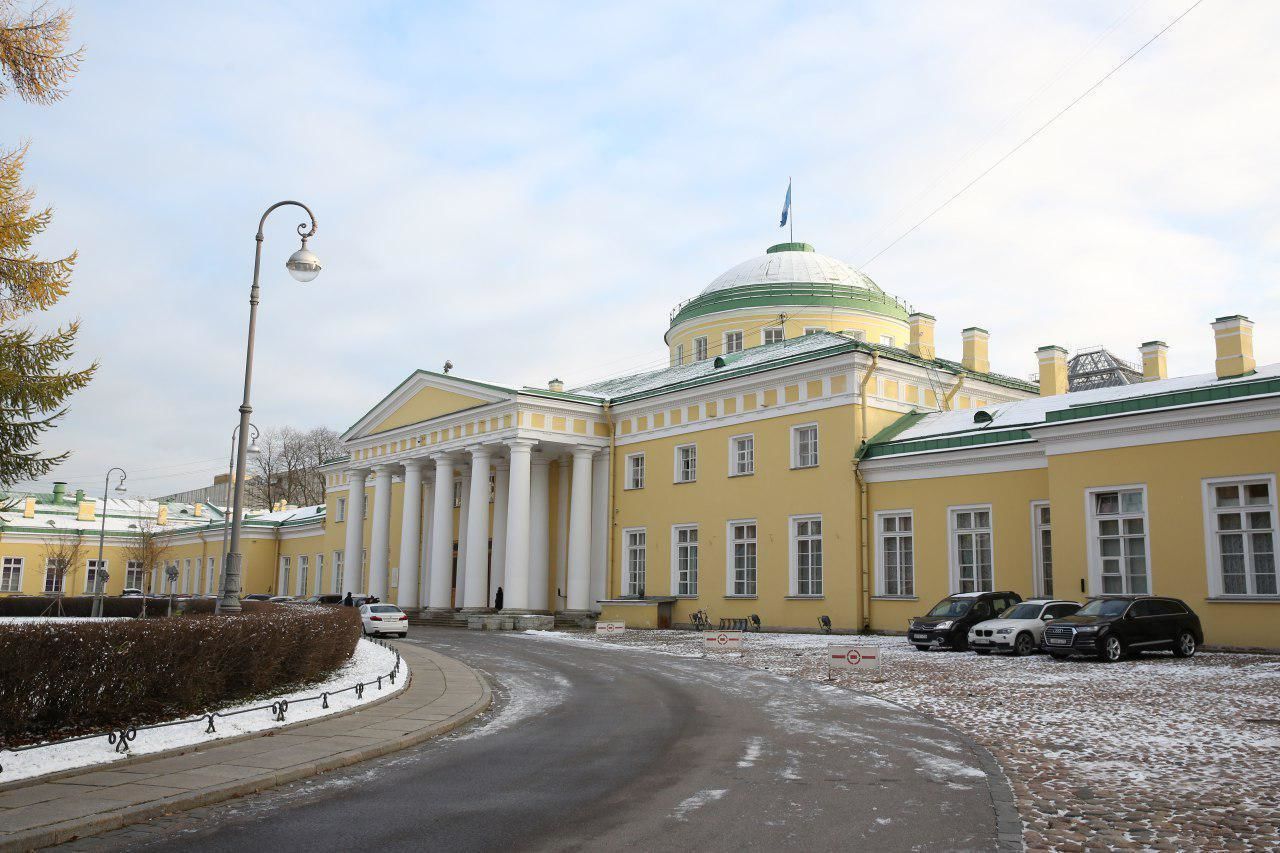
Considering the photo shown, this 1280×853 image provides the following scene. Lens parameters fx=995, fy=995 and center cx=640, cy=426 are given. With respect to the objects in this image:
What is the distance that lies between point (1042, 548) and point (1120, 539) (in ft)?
10.5

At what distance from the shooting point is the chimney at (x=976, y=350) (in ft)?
123

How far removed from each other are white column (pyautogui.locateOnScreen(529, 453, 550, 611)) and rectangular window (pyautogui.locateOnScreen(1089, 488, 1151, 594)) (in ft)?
77.1

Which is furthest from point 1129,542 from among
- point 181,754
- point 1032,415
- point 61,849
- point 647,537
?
point 61,849

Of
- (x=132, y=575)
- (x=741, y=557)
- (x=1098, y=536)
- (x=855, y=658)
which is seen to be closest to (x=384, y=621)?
(x=741, y=557)

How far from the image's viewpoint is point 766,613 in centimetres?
3397

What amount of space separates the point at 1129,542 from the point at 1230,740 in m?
14.2

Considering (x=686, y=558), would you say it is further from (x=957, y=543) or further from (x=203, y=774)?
(x=203, y=774)

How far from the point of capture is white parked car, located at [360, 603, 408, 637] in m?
32.1

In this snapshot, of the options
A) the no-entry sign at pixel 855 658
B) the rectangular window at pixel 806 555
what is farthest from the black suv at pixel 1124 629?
the rectangular window at pixel 806 555

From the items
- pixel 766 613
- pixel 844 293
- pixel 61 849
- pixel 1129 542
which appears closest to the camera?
pixel 61 849

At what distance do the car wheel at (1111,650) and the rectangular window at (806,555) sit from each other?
41.7ft

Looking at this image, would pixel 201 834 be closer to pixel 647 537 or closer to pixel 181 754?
pixel 181 754

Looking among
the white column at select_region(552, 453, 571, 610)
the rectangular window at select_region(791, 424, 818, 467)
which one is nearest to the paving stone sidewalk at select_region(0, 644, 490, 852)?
the rectangular window at select_region(791, 424, 818, 467)

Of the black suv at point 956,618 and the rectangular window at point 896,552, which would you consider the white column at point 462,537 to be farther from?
the black suv at point 956,618
